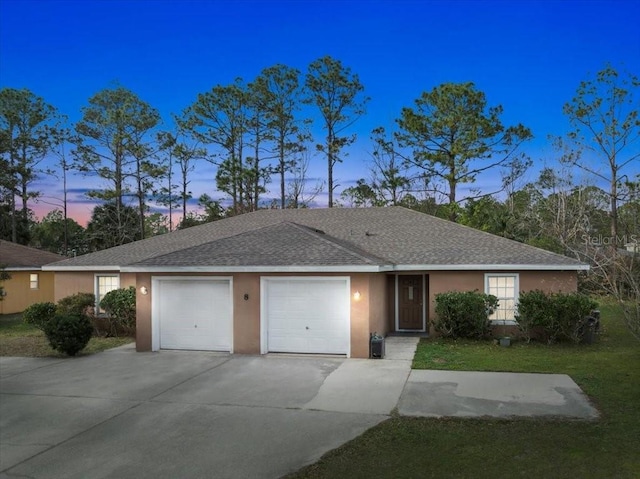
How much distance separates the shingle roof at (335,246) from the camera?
13.9 m

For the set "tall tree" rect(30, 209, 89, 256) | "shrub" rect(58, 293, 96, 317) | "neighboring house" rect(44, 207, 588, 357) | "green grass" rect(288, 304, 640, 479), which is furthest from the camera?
"tall tree" rect(30, 209, 89, 256)

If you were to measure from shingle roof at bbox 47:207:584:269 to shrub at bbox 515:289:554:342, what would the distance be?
41.4 inches

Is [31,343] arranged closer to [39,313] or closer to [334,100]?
[39,313]

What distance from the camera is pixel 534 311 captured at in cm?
1446

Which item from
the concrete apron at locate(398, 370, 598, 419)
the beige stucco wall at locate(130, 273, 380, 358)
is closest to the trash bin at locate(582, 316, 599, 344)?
the concrete apron at locate(398, 370, 598, 419)

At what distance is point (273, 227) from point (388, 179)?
19.1 metres

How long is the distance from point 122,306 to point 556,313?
13.8 meters

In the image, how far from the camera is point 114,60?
22.9 m

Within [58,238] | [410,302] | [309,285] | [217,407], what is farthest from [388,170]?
[58,238]

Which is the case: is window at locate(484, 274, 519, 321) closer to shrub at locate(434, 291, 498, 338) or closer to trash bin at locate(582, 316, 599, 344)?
shrub at locate(434, 291, 498, 338)

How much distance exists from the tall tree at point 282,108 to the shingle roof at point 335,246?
12.7 metres

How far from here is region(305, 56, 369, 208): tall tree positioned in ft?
111

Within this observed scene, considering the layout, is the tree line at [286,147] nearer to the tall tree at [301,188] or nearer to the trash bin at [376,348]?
the tall tree at [301,188]

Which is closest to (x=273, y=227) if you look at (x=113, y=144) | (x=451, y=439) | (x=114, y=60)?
(x=451, y=439)
